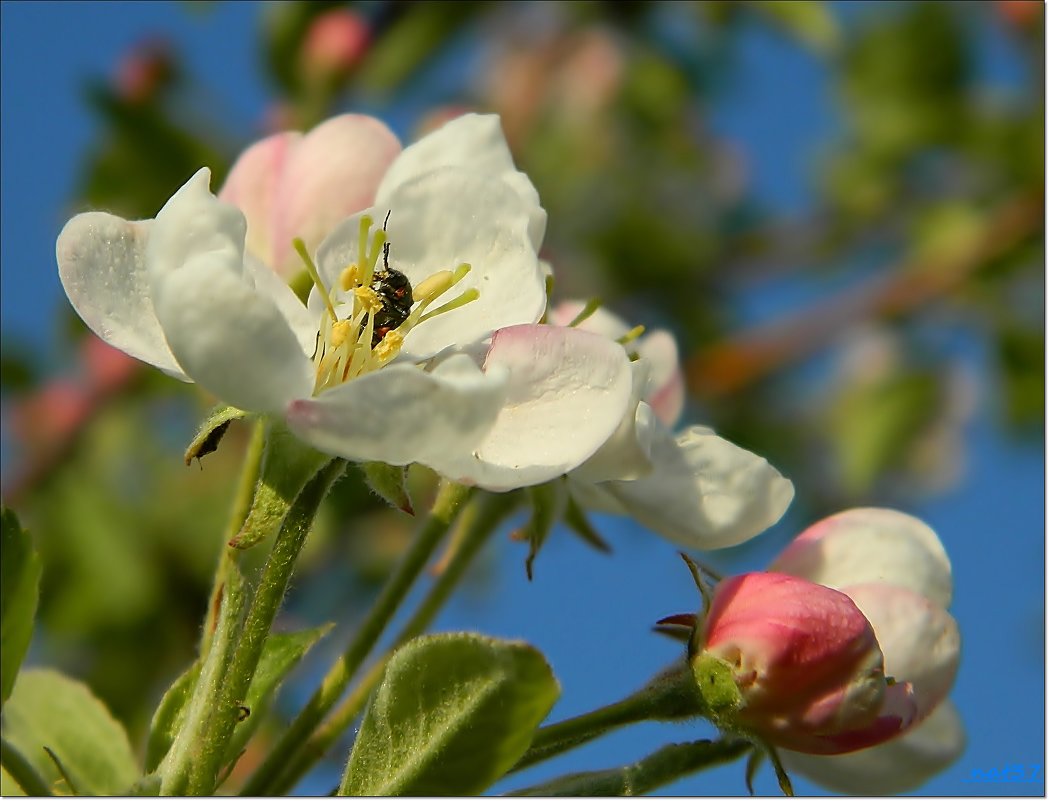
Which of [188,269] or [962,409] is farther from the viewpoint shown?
[962,409]

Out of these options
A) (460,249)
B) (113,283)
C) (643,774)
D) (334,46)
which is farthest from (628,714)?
(334,46)

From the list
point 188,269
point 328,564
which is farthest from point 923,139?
point 188,269

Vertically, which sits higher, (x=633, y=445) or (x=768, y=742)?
(x=633, y=445)

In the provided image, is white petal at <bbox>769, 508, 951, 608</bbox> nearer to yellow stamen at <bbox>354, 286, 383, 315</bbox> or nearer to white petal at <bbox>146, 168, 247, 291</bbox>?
yellow stamen at <bbox>354, 286, 383, 315</bbox>

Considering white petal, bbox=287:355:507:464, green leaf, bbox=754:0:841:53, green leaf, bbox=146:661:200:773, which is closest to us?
white petal, bbox=287:355:507:464

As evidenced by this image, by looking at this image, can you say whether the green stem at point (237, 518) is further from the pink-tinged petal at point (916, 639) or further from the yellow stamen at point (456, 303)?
the pink-tinged petal at point (916, 639)

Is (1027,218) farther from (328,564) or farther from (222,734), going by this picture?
(222,734)

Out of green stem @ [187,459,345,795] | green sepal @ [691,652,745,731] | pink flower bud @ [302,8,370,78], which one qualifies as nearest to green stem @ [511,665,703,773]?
green sepal @ [691,652,745,731]
